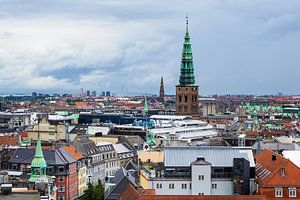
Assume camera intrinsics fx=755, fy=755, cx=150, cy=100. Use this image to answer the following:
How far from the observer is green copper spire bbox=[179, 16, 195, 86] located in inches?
6767

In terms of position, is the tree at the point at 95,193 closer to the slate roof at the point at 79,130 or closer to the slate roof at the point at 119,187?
the slate roof at the point at 119,187

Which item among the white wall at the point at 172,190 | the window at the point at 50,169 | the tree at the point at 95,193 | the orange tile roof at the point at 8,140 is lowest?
the tree at the point at 95,193

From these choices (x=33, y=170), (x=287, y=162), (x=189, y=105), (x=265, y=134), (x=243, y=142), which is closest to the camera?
(x=287, y=162)

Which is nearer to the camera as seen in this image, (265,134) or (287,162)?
(287,162)

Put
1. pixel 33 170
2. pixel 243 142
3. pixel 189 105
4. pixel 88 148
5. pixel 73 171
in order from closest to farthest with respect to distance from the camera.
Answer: pixel 33 170 → pixel 73 171 → pixel 88 148 → pixel 243 142 → pixel 189 105

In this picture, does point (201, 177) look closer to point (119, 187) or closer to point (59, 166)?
point (119, 187)

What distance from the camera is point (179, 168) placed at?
59.7m

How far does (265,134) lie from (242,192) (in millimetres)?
74368

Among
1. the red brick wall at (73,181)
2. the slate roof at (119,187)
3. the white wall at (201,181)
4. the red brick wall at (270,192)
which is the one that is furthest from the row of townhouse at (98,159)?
the red brick wall at (270,192)

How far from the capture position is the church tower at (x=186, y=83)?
565 ft

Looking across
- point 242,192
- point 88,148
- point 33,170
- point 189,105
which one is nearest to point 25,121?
point 189,105

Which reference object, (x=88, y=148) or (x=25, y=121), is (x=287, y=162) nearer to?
(x=88, y=148)

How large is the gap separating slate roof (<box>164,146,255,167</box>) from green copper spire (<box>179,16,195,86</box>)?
110157mm

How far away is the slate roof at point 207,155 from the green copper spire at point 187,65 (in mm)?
110157
